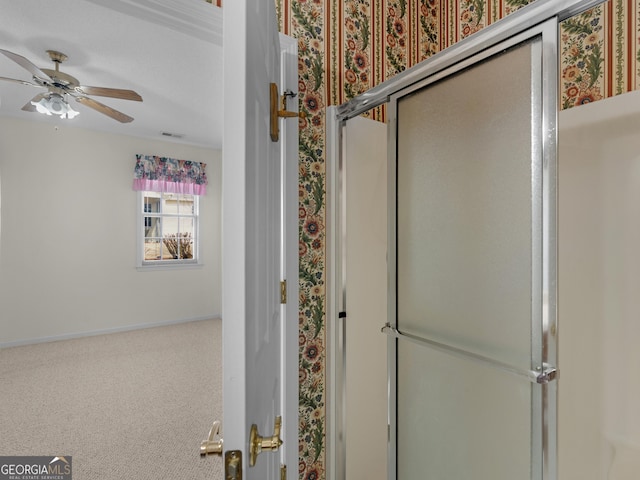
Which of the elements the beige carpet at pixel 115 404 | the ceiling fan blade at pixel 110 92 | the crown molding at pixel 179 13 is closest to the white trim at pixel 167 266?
the beige carpet at pixel 115 404

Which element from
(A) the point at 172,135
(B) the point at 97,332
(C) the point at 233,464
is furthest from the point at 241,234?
(B) the point at 97,332

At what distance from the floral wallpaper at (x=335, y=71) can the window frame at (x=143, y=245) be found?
13.6 ft

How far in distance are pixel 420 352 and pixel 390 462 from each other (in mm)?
462

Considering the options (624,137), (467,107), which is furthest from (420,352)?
(624,137)

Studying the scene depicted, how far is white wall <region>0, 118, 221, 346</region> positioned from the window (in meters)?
0.17

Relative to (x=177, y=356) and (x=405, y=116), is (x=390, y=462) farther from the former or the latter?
(x=177, y=356)

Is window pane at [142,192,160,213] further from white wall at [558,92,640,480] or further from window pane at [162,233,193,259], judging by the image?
white wall at [558,92,640,480]

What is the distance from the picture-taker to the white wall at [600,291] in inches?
51.4

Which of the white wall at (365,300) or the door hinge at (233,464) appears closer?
the door hinge at (233,464)

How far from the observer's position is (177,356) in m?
3.77

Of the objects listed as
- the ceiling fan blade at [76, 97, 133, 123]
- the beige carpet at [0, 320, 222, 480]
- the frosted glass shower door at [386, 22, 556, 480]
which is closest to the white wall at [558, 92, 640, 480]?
the frosted glass shower door at [386, 22, 556, 480]

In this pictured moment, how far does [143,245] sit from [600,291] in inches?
196

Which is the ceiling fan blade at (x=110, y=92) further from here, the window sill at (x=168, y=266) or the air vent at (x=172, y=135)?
the window sill at (x=168, y=266)

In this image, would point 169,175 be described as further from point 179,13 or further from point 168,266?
point 179,13
